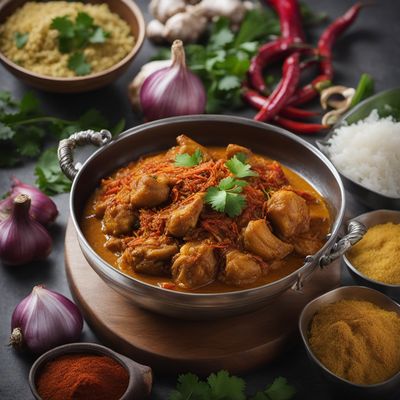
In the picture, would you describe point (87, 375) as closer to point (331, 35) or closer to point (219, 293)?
point (219, 293)

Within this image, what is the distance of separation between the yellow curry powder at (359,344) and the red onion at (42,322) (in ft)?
4.61

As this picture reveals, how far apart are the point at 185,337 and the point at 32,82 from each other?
271 centimetres

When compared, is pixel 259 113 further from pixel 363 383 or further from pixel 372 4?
pixel 363 383

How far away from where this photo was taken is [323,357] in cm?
389

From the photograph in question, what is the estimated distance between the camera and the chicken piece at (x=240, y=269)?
3893 mm

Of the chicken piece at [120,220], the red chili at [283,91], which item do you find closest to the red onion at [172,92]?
the red chili at [283,91]

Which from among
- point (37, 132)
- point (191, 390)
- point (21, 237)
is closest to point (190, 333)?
point (191, 390)

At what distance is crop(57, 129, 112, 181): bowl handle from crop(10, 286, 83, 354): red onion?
76 centimetres

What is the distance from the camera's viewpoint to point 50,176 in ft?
17.4

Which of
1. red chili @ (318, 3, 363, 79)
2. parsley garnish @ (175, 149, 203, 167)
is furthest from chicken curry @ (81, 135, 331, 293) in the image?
red chili @ (318, 3, 363, 79)

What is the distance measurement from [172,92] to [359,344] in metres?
2.54

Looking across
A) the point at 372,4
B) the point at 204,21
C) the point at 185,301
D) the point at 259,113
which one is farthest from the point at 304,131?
the point at 185,301

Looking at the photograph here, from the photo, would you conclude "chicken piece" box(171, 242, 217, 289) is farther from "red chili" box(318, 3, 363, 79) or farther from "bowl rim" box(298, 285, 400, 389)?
"red chili" box(318, 3, 363, 79)

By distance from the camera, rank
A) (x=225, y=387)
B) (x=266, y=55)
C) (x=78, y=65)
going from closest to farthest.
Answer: (x=225, y=387), (x=78, y=65), (x=266, y=55)
